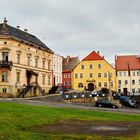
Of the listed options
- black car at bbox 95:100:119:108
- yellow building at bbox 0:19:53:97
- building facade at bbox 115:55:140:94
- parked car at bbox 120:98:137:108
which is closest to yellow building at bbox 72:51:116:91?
building facade at bbox 115:55:140:94

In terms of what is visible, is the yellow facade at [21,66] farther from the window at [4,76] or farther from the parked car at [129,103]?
the parked car at [129,103]

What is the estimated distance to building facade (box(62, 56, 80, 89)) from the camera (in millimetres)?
105363

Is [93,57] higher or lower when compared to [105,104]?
higher

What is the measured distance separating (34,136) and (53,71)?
241ft

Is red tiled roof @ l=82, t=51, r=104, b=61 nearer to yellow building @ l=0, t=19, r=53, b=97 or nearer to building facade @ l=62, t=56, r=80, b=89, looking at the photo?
building facade @ l=62, t=56, r=80, b=89

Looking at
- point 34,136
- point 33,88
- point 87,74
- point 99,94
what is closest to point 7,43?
point 33,88

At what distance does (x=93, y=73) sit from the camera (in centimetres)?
9294

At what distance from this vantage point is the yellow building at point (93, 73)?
9175 centimetres

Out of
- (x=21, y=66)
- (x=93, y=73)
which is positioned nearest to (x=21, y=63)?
(x=21, y=66)

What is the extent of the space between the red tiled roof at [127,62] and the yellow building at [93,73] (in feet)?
20.7

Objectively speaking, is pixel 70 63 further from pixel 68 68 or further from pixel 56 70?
pixel 56 70

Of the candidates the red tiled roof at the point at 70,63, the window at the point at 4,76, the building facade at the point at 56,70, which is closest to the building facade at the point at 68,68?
the red tiled roof at the point at 70,63

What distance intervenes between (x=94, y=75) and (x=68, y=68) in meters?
18.2

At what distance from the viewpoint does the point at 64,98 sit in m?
59.1
